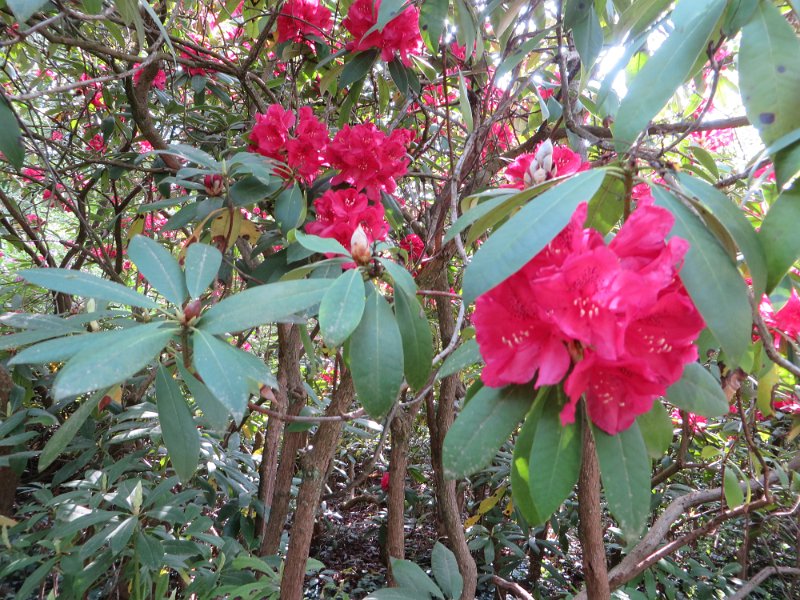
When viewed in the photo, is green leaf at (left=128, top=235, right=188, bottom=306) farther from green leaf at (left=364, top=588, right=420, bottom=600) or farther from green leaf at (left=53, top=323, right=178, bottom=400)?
green leaf at (left=364, top=588, right=420, bottom=600)

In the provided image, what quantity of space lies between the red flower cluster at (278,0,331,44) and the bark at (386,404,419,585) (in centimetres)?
120

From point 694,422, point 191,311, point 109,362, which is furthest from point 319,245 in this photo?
point 694,422

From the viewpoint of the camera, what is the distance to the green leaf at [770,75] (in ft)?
1.48

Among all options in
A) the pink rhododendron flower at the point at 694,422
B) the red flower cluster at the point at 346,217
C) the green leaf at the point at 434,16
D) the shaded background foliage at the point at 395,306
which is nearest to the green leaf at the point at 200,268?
the shaded background foliage at the point at 395,306

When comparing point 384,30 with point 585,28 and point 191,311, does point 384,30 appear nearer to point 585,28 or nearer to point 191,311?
point 585,28

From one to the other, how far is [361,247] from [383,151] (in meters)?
0.53

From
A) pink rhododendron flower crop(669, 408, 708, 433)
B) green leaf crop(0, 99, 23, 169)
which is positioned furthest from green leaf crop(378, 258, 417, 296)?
pink rhododendron flower crop(669, 408, 708, 433)

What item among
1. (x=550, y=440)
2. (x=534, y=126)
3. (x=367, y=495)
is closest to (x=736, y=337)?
(x=550, y=440)

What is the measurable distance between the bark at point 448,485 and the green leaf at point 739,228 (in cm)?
111

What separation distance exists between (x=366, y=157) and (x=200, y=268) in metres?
0.58

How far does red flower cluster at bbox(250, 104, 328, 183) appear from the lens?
3.94 feet

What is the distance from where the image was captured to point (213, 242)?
1194 mm

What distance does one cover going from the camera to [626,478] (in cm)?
47

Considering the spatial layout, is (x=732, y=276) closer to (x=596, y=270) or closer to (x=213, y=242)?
(x=596, y=270)
